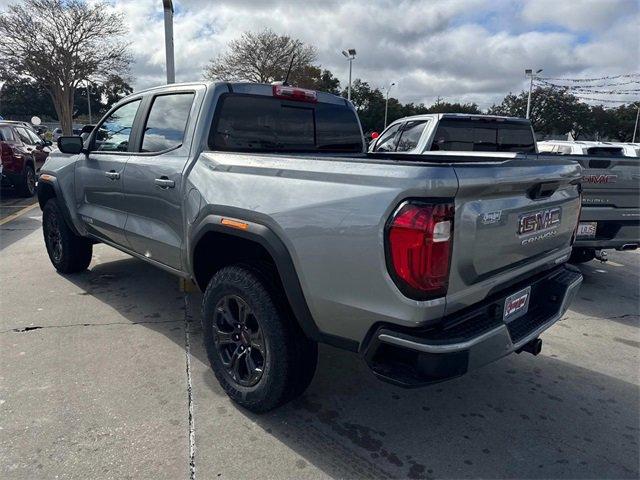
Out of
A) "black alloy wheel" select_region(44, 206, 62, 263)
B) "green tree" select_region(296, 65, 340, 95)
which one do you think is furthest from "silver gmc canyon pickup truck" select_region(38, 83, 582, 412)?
"green tree" select_region(296, 65, 340, 95)

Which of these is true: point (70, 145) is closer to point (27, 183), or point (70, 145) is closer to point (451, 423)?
point (451, 423)

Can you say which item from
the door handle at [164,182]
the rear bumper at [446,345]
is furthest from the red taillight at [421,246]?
the door handle at [164,182]

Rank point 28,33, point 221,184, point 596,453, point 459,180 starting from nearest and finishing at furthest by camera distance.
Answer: point 459,180, point 596,453, point 221,184, point 28,33

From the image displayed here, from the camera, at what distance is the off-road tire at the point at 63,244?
17.1 ft

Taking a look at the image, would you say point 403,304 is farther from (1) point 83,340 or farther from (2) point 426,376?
(1) point 83,340

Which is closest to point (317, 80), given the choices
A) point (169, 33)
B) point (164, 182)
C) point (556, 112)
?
point (556, 112)

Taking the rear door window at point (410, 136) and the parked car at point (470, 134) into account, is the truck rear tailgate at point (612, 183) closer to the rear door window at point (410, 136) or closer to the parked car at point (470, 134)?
the parked car at point (470, 134)

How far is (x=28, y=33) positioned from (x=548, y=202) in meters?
30.7

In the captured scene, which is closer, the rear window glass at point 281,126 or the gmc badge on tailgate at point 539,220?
the gmc badge on tailgate at point 539,220

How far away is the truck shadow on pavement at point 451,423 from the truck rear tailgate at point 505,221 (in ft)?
2.99

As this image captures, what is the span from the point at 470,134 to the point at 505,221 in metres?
4.36

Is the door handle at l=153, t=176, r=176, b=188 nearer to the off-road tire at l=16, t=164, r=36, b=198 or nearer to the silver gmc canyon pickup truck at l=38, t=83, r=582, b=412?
the silver gmc canyon pickup truck at l=38, t=83, r=582, b=412

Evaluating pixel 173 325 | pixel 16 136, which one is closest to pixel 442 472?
pixel 173 325

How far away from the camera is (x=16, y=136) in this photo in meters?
11.3
